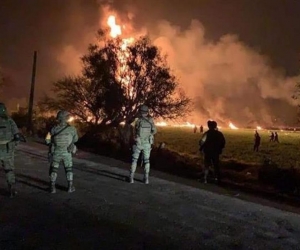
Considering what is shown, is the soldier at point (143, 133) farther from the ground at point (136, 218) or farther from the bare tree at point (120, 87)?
the bare tree at point (120, 87)

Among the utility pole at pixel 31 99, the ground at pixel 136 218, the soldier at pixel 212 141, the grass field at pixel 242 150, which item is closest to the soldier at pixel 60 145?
the ground at pixel 136 218

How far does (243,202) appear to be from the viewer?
393 inches

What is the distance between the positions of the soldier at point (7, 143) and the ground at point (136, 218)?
387mm

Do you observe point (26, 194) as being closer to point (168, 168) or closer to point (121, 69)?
point (168, 168)

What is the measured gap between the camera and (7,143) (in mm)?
9180

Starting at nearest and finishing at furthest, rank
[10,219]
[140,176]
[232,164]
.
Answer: [10,219], [140,176], [232,164]

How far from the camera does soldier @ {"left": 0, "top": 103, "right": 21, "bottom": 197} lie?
9125 mm

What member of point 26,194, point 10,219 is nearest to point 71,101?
point 26,194

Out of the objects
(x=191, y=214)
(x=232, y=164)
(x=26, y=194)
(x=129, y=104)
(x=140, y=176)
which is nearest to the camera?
(x=191, y=214)

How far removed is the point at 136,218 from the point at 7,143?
345 centimetres

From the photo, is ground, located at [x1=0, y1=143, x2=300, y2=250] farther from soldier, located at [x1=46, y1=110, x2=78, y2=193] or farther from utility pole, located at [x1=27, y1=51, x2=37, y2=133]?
utility pole, located at [x1=27, y1=51, x2=37, y2=133]

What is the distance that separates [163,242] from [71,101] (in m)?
25.0

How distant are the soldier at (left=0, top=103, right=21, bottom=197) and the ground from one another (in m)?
0.39

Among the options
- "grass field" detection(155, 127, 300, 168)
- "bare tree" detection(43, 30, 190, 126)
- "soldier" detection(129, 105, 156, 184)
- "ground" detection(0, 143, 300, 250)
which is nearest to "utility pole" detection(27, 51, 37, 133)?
"bare tree" detection(43, 30, 190, 126)
